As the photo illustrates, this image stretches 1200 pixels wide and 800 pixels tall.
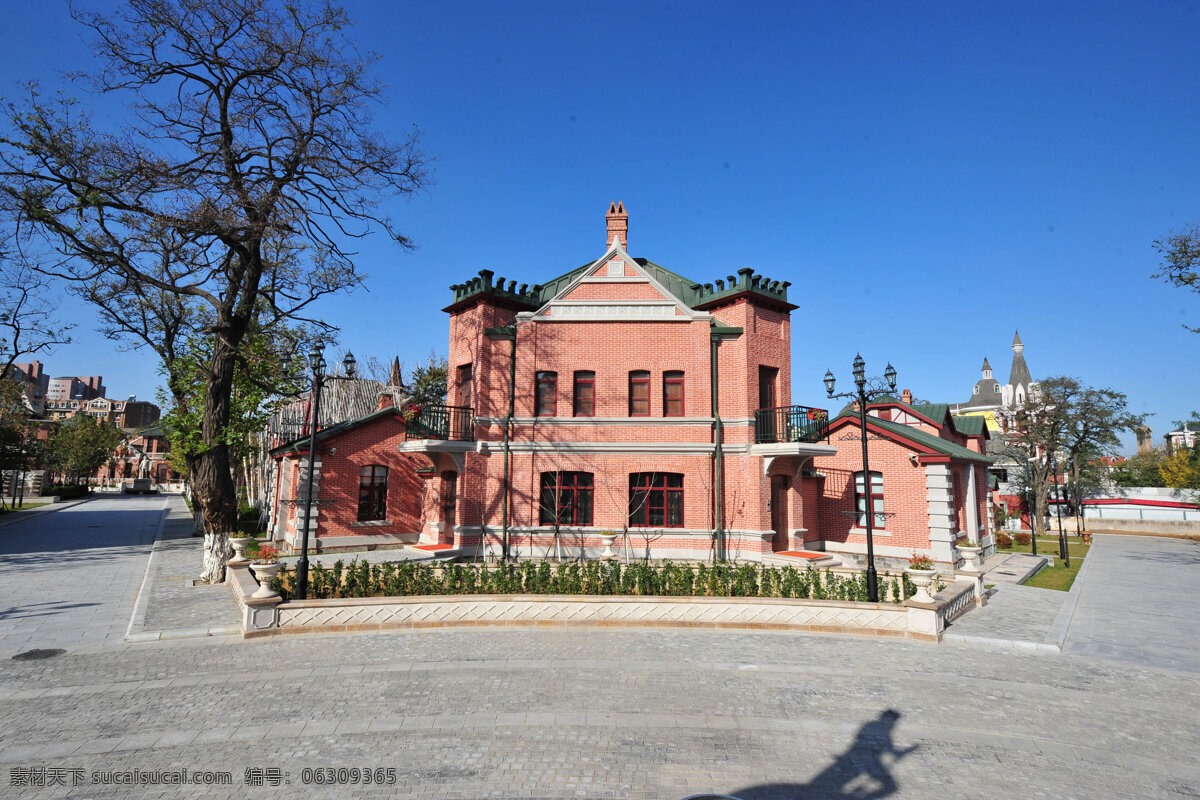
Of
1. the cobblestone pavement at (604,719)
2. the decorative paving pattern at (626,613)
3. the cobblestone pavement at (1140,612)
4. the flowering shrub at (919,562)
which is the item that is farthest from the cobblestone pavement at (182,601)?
the flowering shrub at (919,562)

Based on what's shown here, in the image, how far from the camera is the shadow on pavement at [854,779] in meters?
5.16

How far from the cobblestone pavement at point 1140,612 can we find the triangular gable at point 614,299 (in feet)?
39.3

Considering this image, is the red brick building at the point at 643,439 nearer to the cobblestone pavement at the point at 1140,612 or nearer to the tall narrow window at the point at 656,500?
the tall narrow window at the point at 656,500

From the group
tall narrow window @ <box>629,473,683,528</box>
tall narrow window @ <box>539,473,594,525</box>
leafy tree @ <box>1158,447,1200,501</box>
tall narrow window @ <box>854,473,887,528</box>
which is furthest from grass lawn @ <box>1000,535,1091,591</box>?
leafy tree @ <box>1158,447,1200,501</box>

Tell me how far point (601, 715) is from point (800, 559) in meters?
11.2

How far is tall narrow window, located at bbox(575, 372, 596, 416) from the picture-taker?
18.8m

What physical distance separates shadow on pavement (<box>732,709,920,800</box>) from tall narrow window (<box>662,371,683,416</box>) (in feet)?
41.5

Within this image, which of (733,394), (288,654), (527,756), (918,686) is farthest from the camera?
(733,394)

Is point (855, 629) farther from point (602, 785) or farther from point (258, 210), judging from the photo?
point (258, 210)

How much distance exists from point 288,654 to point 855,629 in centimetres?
959

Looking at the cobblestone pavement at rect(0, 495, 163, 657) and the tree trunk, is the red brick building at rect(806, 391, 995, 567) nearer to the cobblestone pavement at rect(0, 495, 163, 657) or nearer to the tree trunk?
the tree trunk

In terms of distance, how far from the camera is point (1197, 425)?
60.4 metres

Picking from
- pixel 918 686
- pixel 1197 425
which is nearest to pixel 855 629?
pixel 918 686

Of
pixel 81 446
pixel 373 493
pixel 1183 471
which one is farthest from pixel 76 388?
pixel 1183 471
